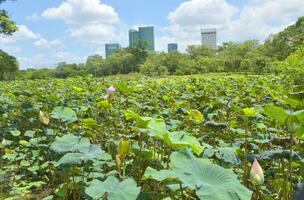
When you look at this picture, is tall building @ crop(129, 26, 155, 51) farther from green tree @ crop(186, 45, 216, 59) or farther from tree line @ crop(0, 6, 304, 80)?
green tree @ crop(186, 45, 216, 59)

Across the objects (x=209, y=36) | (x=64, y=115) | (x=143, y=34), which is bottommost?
(x=64, y=115)

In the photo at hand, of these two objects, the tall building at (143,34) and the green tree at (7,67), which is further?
the tall building at (143,34)

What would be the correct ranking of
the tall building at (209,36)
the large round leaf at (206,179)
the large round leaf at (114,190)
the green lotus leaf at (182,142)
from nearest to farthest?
the large round leaf at (206,179) < the large round leaf at (114,190) < the green lotus leaf at (182,142) < the tall building at (209,36)

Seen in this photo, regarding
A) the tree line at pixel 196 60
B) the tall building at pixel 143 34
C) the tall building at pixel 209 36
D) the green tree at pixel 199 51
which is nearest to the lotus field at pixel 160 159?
the tree line at pixel 196 60

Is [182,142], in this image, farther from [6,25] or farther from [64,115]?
[6,25]

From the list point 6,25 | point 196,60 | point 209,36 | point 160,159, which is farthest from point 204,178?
point 209,36

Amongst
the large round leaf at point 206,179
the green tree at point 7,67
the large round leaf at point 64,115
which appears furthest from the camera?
the green tree at point 7,67

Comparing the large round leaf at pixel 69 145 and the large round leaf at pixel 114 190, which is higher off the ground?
the large round leaf at pixel 69 145

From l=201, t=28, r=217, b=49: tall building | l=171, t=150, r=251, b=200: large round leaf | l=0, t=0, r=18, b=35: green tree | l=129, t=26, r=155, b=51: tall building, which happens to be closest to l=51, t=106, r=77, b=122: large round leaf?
l=171, t=150, r=251, b=200: large round leaf

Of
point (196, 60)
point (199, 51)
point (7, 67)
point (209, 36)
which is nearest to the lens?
point (7, 67)

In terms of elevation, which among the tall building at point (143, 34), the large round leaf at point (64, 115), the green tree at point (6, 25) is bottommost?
the large round leaf at point (64, 115)

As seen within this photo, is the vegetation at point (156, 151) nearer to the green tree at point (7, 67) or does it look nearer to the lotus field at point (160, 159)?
the lotus field at point (160, 159)

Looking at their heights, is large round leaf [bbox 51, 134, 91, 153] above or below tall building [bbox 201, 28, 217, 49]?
below

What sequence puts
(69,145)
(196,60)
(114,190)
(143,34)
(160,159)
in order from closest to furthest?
1. (114,190)
2. (69,145)
3. (160,159)
4. (196,60)
5. (143,34)
